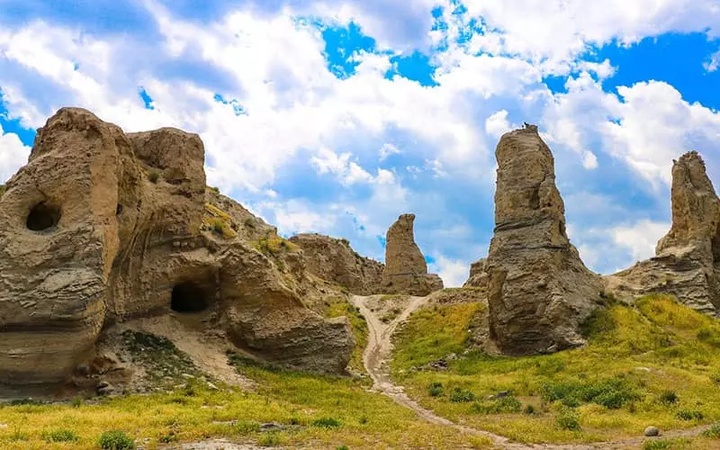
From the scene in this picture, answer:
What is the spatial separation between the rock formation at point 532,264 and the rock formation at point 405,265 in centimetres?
3081

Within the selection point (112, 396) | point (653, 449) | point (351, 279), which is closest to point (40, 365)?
point (112, 396)

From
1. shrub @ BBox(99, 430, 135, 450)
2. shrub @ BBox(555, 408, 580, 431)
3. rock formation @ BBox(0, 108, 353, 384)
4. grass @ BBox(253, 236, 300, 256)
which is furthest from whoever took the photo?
grass @ BBox(253, 236, 300, 256)

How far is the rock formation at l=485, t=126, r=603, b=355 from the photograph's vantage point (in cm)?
4006

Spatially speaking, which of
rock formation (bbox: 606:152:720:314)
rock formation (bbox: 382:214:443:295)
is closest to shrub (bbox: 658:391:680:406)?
rock formation (bbox: 606:152:720:314)

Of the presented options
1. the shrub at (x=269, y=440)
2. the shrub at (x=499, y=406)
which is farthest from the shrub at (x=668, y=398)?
the shrub at (x=269, y=440)

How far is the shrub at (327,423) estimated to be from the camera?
1989 cm

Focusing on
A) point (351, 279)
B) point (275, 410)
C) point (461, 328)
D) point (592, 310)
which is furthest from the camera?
point (351, 279)

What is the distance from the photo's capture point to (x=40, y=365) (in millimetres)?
23922

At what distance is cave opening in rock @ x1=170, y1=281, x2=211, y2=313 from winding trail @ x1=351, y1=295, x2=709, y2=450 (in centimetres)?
1091

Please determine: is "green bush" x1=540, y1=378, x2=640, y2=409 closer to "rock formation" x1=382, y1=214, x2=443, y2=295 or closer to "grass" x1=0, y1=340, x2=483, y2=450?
"grass" x1=0, y1=340, x2=483, y2=450

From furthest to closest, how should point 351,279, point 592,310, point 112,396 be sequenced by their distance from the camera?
point 351,279 → point 592,310 → point 112,396

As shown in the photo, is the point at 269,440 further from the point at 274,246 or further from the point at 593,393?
the point at 274,246

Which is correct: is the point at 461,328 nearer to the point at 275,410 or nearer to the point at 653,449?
the point at 275,410

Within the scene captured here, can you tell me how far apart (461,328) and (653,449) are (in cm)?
3318
